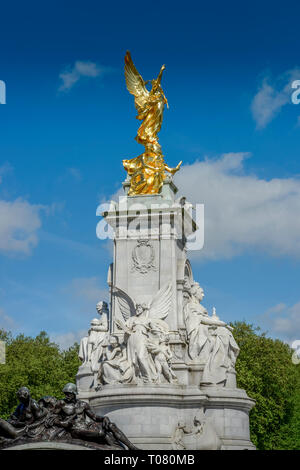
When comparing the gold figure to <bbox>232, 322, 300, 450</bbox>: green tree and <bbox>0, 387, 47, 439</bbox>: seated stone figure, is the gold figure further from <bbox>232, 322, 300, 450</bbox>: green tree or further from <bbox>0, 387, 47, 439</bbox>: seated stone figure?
<bbox>232, 322, 300, 450</bbox>: green tree

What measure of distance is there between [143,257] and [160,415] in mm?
5430

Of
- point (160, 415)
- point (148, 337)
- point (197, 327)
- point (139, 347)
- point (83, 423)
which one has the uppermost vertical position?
point (197, 327)

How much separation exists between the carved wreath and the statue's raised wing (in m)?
0.91

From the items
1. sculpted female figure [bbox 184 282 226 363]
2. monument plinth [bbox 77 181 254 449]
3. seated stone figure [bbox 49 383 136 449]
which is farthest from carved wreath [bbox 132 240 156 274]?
seated stone figure [bbox 49 383 136 449]

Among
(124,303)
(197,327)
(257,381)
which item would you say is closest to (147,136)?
(124,303)

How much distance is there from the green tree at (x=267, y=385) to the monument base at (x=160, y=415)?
15673mm

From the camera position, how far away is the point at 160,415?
1892cm

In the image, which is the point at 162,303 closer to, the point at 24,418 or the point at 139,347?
the point at 139,347

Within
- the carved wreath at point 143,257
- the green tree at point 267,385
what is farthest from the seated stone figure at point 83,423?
the green tree at point 267,385

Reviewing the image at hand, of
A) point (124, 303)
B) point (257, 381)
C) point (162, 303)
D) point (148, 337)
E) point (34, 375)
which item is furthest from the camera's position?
point (34, 375)

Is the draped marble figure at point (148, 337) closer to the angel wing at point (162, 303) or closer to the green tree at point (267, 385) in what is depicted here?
the angel wing at point (162, 303)

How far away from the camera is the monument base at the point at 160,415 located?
61.3 feet
